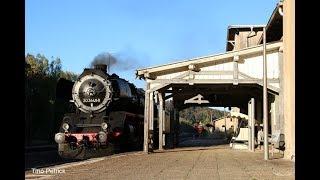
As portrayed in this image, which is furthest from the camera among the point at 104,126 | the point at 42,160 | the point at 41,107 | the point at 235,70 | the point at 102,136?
the point at 41,107

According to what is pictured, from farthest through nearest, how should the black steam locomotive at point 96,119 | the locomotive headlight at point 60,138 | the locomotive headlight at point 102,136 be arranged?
1. the black steam locomotive at point 96,119
2. the locomotive headlight at point 102,136
3. the locomotive headlight at point 60,138

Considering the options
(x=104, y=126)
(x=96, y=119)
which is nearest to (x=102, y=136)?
(x=104, y=126)

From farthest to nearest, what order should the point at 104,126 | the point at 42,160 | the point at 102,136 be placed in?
the point at 42,160
the point at 104,126
the point at 102,136

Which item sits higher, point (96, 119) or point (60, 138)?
point (96, 119)

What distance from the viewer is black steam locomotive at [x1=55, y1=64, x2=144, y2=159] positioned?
21.6 m

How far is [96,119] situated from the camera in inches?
899

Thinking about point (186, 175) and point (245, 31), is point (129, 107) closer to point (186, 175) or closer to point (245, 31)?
point (186, 175)

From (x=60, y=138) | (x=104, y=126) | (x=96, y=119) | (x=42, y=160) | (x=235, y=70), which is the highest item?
(x=235, y=70)

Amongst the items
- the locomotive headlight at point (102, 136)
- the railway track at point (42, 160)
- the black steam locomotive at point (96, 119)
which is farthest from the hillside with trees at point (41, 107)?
the locomotive headlight at point (102, 136)

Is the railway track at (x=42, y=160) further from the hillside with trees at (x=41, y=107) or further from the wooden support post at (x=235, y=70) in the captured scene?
the hillside with trees at (x=41, y=107)

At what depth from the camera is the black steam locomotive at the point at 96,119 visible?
21578 mm

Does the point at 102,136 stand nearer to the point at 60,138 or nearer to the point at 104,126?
the point at 104,126

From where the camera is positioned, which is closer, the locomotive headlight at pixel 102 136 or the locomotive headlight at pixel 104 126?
the locomotive headlight at pixel 102 136
